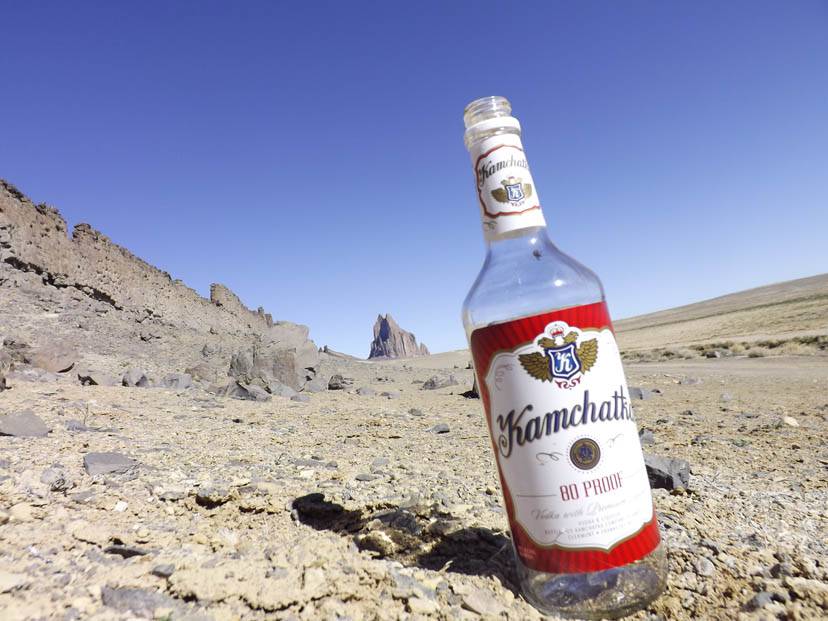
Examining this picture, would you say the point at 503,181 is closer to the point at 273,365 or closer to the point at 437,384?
the point at 273,365

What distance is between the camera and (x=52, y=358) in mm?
7957

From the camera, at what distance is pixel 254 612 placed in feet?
4.44

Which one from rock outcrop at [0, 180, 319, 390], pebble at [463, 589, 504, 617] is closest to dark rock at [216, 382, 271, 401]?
rock outcrop at [0, 180, 319, 390]

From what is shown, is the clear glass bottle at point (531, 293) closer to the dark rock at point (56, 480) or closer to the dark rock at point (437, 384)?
the dark rock at point (56, 480)

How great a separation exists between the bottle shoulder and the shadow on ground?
0.83 m

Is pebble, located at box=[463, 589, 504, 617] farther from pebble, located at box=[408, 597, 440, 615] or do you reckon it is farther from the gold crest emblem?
the gold crest emblem

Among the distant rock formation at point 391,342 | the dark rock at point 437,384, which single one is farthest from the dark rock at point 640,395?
the distant rock formation at point 391,342

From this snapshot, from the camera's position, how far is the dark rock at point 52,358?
25.6ft

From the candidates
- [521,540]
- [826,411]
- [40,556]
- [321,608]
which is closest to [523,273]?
[521,540]

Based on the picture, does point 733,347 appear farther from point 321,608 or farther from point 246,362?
point 321,608

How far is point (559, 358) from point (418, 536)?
0.95m

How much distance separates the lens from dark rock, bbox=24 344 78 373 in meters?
7.81

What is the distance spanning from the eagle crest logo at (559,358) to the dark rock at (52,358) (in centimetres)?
867

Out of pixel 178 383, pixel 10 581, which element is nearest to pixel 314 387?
pixel 178 383
